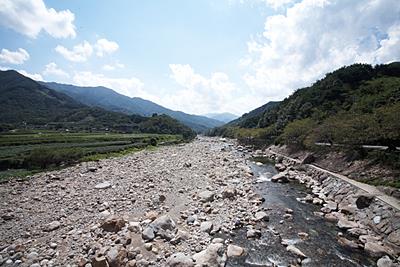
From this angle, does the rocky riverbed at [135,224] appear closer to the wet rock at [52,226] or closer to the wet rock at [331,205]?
the wet rock at [52,226]

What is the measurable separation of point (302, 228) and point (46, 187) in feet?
71.8

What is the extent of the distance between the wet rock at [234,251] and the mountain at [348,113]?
2059 centimetres

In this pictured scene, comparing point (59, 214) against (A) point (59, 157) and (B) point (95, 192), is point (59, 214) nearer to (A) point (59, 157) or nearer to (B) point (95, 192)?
(B) point (95, 192)

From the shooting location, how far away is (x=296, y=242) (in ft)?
42.2

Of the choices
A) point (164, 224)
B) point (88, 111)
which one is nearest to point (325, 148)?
point (164, 224)

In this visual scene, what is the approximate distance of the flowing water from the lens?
11.2 metres

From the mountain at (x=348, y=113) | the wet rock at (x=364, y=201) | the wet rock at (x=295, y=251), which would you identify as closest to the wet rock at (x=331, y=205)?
the wet rock at (x=364, y=201)

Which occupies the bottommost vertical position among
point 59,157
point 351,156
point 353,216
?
point 59,157

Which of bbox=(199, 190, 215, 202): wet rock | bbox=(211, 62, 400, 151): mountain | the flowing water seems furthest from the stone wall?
bbox=(211, 62, 400, 151): mountain

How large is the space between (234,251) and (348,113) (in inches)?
1524

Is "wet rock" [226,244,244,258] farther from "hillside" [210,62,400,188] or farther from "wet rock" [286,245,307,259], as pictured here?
"hillside" [210,62,400,188]

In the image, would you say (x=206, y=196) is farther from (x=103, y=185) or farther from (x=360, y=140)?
(x=360, y=140)

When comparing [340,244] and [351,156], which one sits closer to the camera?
[340,244]

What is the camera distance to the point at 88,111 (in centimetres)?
16688
